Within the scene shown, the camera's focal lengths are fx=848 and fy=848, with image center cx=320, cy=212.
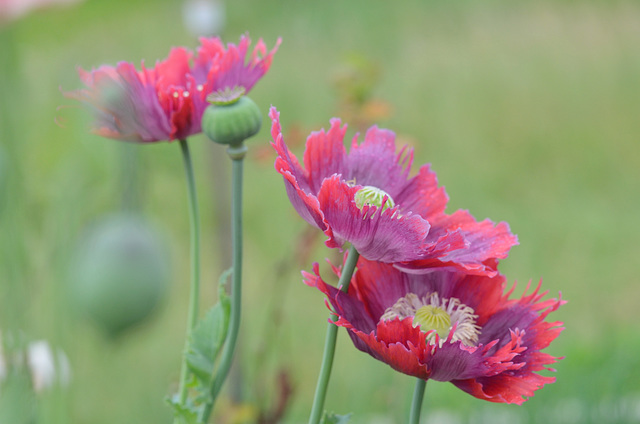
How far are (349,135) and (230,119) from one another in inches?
37.5

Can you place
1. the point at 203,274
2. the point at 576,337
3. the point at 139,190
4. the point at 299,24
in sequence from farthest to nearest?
the point at 299,24
the point at 203,274
the point at 576,337
the point at 139,190

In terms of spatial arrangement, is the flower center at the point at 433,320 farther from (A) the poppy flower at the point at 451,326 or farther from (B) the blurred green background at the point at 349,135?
(B) the blurred green background at the point at 349,135

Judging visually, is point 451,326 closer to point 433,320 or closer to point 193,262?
point 433,320

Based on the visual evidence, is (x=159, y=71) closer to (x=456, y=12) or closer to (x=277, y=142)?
(x=277, y=142)

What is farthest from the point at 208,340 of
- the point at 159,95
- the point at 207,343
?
the point at 159,95

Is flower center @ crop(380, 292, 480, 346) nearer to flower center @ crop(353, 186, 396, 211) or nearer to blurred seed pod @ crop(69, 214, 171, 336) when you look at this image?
flower center @ crop(353, 186, 396, 211)

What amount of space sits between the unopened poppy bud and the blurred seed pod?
0.37 feet

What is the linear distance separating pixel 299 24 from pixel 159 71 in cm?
208

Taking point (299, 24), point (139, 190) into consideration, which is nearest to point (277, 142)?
point (139, 190)

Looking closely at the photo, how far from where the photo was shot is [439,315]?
33cm

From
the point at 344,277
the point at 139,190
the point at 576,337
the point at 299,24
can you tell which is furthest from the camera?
the point at 299,24

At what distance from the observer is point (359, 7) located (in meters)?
2.45

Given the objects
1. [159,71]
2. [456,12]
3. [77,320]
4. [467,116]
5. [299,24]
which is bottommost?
[77,320]

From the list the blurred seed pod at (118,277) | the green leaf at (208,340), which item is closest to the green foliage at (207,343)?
the green leaf at (208,340)
